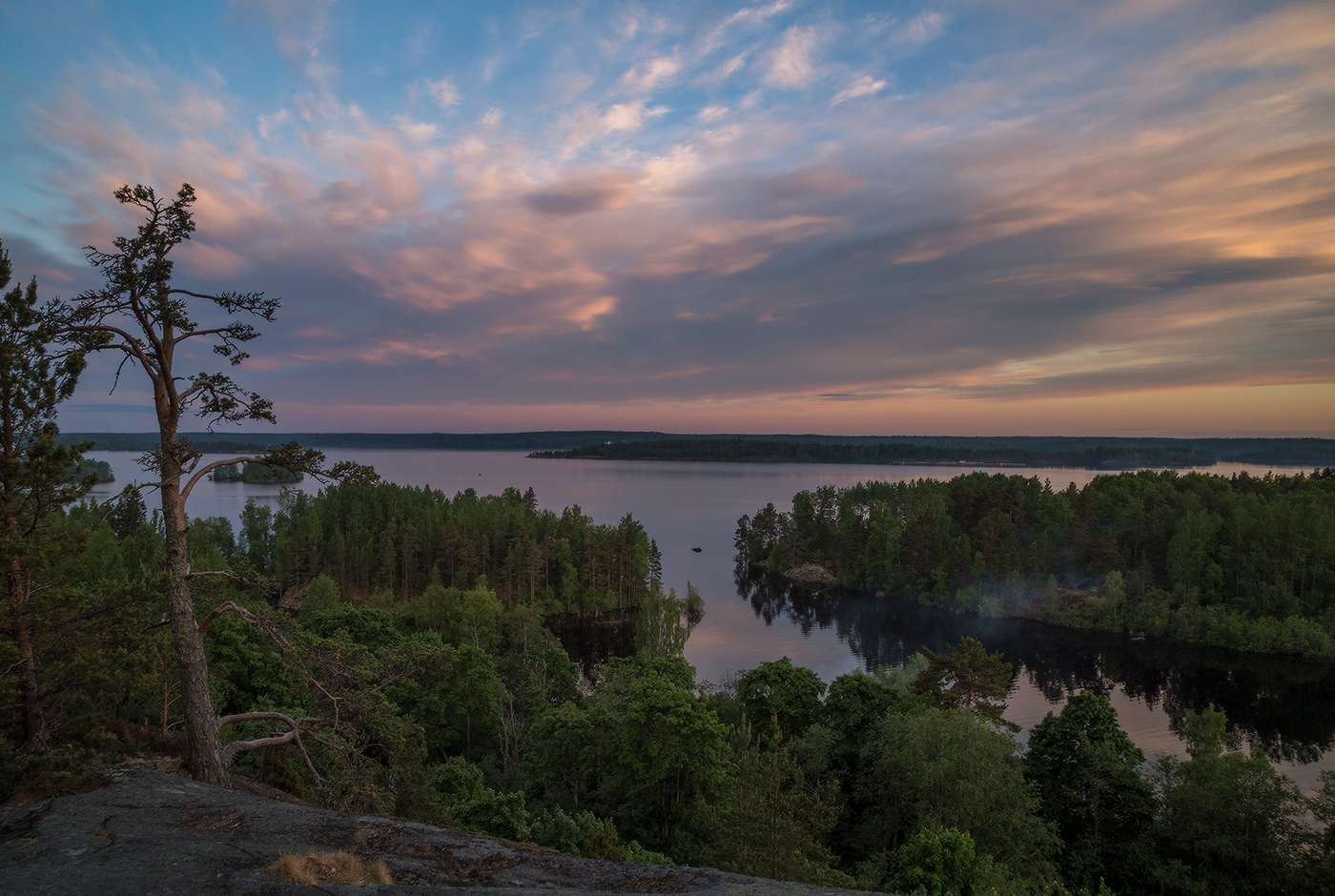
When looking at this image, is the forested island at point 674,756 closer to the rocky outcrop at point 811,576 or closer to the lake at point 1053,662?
the lake at point 1053,662

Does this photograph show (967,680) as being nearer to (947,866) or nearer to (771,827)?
(947,866)

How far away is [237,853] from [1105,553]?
85735mm

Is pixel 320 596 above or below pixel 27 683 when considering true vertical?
below

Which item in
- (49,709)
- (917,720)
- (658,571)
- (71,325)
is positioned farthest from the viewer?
(658,571)

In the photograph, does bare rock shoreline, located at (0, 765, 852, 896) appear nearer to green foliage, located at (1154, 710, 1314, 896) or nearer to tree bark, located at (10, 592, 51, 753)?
tree bark, located at (10, 592, 51, 753)

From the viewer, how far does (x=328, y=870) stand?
6832 millimetres

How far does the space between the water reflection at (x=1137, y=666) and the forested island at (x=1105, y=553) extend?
3.10m

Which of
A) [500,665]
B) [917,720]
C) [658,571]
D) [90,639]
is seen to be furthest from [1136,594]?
[90,639]

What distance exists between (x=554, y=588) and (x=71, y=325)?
71381 millimetres

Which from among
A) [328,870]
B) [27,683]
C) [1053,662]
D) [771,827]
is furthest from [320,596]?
[1053,662]

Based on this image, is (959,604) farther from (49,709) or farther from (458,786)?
(49,709)

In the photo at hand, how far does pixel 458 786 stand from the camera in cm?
2041

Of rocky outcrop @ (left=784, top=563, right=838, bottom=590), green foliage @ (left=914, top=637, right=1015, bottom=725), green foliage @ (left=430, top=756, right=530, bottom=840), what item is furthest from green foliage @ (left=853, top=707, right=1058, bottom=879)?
rocky outcrop @ (left=784, top=563, right=838, bottom=590)

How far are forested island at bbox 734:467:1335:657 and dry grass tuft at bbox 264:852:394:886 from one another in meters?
76.9
